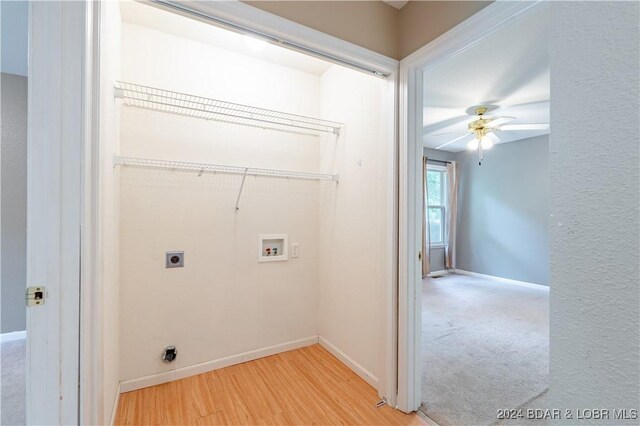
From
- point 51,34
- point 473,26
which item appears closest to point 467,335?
point 473,26

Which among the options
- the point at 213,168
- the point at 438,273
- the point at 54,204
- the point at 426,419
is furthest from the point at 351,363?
the point at 438,273

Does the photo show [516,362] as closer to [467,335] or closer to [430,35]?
[467,335]

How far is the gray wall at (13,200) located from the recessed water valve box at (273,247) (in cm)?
144

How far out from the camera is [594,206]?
0.46 meters

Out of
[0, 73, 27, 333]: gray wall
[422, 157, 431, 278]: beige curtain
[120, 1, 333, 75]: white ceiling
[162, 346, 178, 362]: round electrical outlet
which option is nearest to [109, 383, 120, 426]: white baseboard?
[162, 346, 178, 362]: round electrical outlet

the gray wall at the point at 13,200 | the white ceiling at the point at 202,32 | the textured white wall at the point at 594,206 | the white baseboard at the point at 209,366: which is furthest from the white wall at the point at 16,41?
the white baseboard at the point at 209,366

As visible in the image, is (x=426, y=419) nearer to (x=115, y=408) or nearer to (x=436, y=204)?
(x=115, y=408)

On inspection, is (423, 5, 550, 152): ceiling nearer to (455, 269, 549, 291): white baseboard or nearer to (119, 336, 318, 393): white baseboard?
(119, 336, 318, 393): white baseboard

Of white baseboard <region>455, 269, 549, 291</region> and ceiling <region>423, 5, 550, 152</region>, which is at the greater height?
ceiling <region>423, 5, 550, 152</region>

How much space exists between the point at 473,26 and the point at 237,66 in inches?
65.1

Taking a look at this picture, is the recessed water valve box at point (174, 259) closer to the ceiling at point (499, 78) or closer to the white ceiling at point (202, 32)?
the white ceiling at point (202, 32)

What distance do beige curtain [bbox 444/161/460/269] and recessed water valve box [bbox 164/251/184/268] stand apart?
522 cm

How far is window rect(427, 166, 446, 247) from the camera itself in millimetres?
5746

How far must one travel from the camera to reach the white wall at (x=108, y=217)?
1.20 m
